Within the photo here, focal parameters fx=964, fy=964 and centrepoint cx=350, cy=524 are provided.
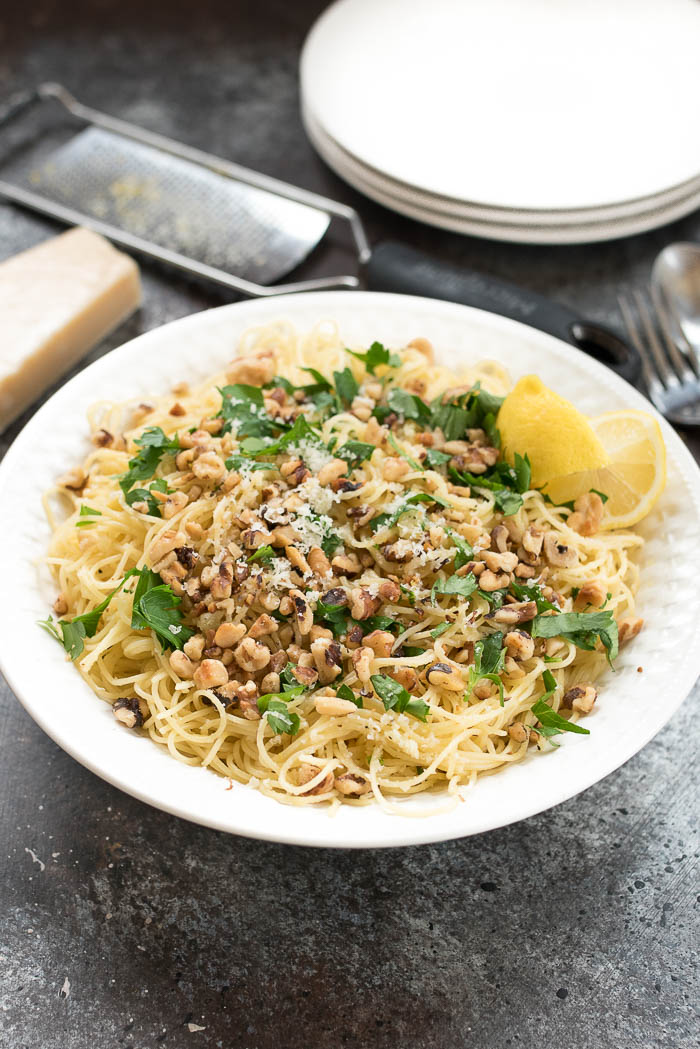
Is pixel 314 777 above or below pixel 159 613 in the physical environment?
below

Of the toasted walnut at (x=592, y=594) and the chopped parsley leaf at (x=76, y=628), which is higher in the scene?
the chopped parsley leaf at (x=76, y=628)

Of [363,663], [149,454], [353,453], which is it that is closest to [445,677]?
[363,663]

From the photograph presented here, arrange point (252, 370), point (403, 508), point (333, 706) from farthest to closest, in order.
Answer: point (252, 370)
point (403, 508)
point (333, 706)

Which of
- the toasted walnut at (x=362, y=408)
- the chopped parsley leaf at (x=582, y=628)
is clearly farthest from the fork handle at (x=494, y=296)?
the chopped parsley leaf at (x=582, y=628)

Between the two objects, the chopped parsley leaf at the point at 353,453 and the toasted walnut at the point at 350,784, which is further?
the chopped parsley leaf at the point at 353,453

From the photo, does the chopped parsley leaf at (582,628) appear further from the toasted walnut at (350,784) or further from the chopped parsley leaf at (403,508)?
the toasted walnut at (350,784)

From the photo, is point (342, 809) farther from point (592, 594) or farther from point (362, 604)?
point (592, 594)

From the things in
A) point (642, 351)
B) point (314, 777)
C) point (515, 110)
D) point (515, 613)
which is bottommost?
point (642, 351)
